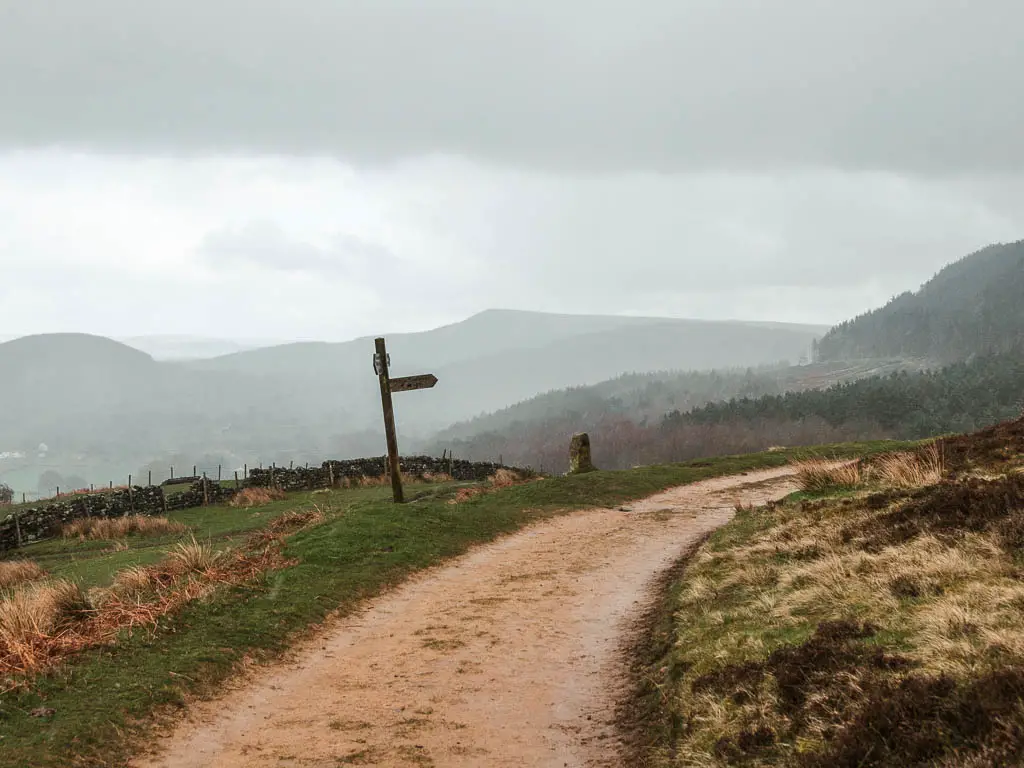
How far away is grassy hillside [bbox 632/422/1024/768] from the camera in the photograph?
14.6 feet

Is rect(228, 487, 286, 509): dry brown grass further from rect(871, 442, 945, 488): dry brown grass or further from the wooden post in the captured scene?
rect(871, 442, 945, 488): dry brown grass

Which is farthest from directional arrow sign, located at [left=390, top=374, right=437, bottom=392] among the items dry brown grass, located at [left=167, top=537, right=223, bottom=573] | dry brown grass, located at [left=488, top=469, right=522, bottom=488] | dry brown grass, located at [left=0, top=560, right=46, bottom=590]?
dry brown grass, located at [left=0, top=560, right=46, bottom=590]

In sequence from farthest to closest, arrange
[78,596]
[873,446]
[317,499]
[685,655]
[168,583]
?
[873,446] < [317,499] < [168,583] < [78,596] < [685,655]

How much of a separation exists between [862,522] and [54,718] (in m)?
10.1

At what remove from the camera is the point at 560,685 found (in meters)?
7.70

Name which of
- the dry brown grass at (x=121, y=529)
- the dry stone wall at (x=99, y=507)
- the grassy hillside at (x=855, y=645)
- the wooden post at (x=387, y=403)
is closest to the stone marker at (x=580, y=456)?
the wooden post at (x=387, y=403)

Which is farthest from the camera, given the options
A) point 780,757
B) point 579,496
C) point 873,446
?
point 873,446

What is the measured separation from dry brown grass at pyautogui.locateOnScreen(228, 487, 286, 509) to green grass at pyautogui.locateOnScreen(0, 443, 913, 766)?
7.87 metres

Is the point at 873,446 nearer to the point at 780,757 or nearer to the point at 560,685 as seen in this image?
the point at 560,685

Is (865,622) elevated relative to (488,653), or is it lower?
elevated

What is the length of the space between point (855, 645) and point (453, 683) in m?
4.10

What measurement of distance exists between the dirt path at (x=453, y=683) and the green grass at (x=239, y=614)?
432 mm

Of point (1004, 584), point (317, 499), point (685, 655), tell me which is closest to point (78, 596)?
point (685, 655)

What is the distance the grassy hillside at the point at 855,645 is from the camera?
4.45m
